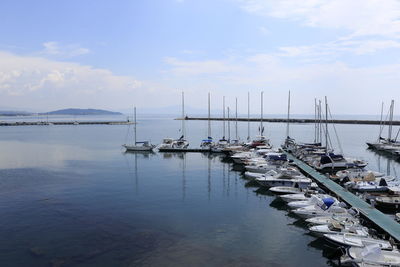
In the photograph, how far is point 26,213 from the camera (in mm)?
26406

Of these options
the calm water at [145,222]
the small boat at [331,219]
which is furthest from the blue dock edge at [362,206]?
the calm water at [145,222]

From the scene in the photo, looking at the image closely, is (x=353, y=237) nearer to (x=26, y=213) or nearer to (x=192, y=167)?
(x=26, y=213)

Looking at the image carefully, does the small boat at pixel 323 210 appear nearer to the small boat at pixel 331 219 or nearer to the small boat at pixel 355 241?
the small boat at pixel 331 219

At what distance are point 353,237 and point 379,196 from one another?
11587 millimetres

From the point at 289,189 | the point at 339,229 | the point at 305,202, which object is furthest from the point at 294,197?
the point at 339,229

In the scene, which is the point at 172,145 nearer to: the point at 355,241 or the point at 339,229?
the point at 339,229

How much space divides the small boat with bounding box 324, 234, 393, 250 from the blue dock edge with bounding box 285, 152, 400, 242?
6.84 feet

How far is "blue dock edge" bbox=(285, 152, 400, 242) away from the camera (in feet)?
71.1

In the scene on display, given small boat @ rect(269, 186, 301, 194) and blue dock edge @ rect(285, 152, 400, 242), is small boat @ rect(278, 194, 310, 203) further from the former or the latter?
blue dock edge @ rect(285, 152, 400, 242)

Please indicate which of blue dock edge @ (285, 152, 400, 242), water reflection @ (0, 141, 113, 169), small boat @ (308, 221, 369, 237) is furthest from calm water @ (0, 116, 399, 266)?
water reflection @ (0, 141, 113, 169)

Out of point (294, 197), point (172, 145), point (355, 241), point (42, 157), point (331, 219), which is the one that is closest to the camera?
point (355, 241)

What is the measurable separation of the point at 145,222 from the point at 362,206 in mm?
18099

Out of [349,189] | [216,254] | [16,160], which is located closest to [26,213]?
[216,254]

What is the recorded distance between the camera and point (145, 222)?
2447 cm
